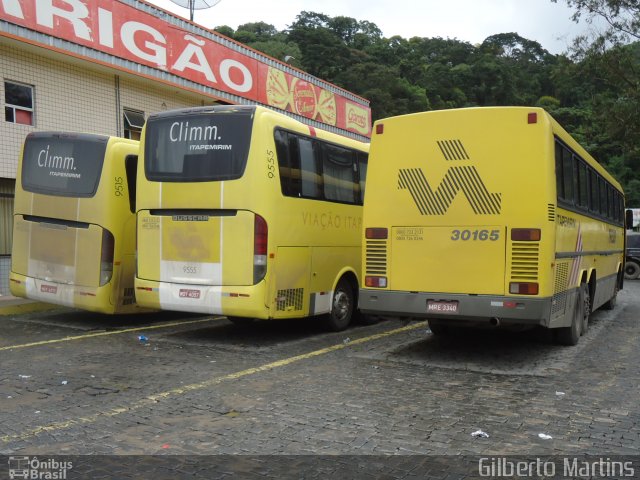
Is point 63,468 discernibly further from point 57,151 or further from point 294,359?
point 57,151

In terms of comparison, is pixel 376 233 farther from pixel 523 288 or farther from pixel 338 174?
pixel 338 174

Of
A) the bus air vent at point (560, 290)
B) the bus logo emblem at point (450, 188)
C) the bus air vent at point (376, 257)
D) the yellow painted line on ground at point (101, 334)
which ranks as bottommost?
the yellow painted line on ground at point (101, 334)

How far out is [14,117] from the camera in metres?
13.1

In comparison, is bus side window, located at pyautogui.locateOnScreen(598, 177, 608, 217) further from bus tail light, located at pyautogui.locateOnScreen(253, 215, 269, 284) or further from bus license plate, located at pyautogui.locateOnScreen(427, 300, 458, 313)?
bus tail light, located at pyautogui.locateOnScreen(253, 215, 269, 284)

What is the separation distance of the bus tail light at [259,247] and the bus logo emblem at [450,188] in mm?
1905

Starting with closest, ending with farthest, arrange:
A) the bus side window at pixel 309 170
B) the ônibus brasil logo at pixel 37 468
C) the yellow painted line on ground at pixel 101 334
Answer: the ônibus brasil logo at pixel 37 468 < the yellow painted line on ground at pixel 101 334 < the bus side window at pixel 309 170

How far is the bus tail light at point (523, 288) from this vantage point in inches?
271

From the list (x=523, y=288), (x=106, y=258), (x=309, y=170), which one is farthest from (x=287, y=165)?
(x=523, y=288)

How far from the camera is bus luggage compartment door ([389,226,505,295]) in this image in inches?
279

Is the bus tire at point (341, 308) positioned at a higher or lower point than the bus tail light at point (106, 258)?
lower

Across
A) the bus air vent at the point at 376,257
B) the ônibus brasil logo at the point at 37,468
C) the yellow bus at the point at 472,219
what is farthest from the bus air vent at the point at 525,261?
the ônibus brasil logo at the point at 37,468

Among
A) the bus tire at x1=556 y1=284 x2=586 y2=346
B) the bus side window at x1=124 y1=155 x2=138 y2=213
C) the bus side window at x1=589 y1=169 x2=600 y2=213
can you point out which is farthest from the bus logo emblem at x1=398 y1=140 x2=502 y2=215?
the bus side window at x1=124 y1=155 x2=138 y2=213

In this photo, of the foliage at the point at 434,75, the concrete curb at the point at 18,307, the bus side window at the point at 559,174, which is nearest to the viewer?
the bus side window at the point at 559,174

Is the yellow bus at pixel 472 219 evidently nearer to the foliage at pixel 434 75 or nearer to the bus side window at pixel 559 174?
the bus side window at pixel 559 174
